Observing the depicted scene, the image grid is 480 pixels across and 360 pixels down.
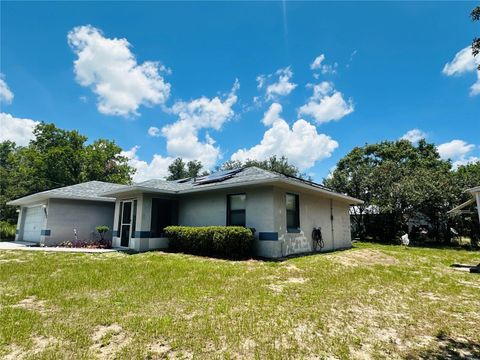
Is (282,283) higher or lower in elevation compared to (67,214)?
lower

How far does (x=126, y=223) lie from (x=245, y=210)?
6550 millimetres

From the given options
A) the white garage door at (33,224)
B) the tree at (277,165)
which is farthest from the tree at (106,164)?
the tree at (277,165)

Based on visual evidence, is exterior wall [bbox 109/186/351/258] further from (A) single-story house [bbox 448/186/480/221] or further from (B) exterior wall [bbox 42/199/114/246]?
(A) single-story house [bbox 448/186/480/221]

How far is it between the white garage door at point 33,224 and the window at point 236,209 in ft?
38.9

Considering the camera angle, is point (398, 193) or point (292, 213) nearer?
point (292, 213)

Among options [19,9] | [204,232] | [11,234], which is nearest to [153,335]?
[204,232]

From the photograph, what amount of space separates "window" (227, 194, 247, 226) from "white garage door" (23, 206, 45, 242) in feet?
38.9

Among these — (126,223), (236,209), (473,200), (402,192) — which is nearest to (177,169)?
(126,223)

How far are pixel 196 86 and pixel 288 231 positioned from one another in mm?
9220

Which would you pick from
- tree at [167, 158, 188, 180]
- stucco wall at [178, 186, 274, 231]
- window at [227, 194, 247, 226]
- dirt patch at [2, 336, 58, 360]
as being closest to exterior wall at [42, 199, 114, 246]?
stucco wall at [178, 186, 274, 231]

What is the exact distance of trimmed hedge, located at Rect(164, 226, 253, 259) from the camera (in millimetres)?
9102

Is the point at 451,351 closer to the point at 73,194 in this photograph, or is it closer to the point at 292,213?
the point at 292,213

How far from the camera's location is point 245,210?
10227mm

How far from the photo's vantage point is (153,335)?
3090 millimetres
